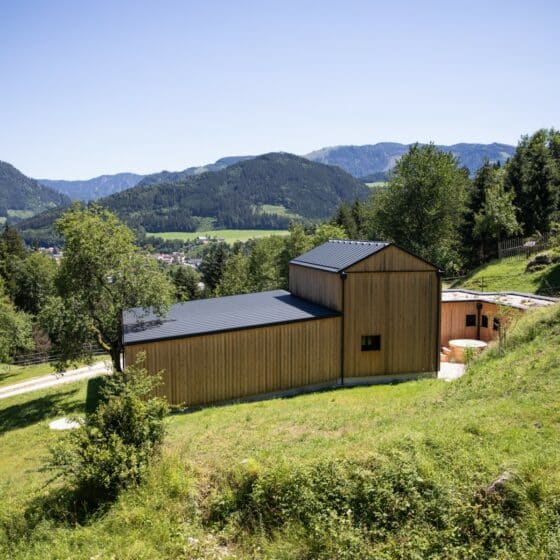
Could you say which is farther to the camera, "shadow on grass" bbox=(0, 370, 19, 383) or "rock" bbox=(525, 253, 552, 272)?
"shadow on grass" bbox=(0, 370, 19, 383)

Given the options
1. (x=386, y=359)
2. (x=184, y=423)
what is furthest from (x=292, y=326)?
(x=184, y=423)

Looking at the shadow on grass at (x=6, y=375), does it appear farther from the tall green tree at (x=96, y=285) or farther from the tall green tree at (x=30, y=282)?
the tall green tree at (x=30, y=282)

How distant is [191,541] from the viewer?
276 inches

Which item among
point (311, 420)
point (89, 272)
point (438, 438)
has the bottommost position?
point (311, 420)

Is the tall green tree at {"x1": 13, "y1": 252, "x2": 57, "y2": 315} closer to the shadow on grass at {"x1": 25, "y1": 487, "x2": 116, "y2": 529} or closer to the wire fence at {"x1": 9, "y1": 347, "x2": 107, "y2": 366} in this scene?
the wire fence at {"x1": 9, "y1": 347, "x2": 107, "y2": 366}

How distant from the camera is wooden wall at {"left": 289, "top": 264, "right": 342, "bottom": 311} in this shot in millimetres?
19859

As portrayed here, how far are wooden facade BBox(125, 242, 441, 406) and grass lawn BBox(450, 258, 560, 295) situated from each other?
1140 cm

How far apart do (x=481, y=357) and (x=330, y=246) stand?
1048cm

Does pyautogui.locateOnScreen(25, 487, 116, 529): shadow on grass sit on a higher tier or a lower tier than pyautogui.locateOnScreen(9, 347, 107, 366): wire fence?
higher

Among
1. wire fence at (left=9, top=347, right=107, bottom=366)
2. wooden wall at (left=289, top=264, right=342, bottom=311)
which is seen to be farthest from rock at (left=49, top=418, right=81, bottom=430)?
wire fence at (left=9, top=347, right=107, bottom=366)

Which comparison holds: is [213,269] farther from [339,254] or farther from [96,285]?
[96,285]

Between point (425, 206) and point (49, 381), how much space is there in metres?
34.8

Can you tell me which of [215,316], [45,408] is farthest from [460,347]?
[45,408]

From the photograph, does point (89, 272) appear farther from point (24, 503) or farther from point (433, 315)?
point (433, 315)
